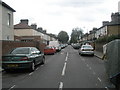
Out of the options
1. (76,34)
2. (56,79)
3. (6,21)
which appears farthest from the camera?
(76,34)

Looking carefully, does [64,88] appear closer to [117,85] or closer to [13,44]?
[117,85]

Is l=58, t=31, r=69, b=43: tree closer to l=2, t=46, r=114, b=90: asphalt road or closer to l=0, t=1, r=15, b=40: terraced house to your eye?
l=0, t=1, r=15, b=40: terraced house

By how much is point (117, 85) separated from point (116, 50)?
1.33 m

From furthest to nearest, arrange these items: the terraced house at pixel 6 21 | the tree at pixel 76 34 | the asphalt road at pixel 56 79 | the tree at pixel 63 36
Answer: the tree at pixel 63 36 → the tree at pixel 76 34 → the terraced house at pixel 6 21 → the asphalt road at pixel 56 79

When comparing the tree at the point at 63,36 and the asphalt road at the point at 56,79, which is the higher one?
the tree at the point at 63,36

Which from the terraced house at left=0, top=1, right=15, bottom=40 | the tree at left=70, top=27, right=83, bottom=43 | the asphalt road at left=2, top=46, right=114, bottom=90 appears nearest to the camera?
the asphalt road at left=2, top=46, right=114, bottom=90

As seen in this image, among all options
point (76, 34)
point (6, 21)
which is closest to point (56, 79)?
point (6, 21)

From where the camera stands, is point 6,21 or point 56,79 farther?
point 6,21

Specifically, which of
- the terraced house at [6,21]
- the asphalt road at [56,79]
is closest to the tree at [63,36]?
the terraced house at [6,21]

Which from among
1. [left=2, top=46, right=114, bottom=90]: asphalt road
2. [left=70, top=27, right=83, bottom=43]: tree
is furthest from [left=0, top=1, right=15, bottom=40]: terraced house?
[left=70, top=27, right=83, bottom=43]: tree

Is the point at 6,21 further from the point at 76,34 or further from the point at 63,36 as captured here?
the point at 63,36

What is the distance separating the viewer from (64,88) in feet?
23.0

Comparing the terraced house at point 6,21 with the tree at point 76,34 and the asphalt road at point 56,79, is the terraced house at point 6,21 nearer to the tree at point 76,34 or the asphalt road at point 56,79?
the asphalt road at point 56,79

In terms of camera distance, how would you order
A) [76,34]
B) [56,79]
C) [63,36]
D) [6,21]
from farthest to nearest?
[63,36] → [76,34] → [6,21] → [56,79]
